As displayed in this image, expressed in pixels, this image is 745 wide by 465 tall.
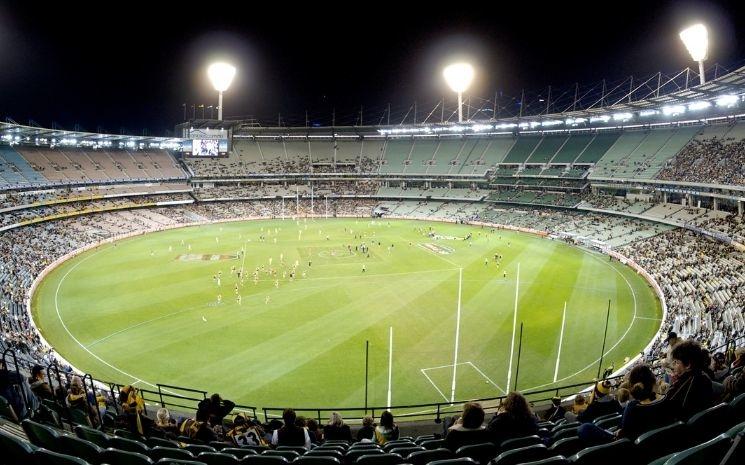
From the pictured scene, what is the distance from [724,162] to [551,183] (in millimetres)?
30403

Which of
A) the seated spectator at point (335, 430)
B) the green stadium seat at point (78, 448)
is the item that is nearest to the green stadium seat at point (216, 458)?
the green stadium seat at point (78, 448)

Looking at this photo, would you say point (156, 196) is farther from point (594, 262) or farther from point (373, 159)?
point (594, 262)

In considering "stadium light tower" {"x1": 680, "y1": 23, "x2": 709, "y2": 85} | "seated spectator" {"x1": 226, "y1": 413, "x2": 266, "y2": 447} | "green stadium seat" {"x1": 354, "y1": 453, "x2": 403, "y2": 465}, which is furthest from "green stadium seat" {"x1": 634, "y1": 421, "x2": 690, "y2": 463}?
"stadium light tower" {"x1": 680, "y1": 23, "x2": 709, "y2": 85}

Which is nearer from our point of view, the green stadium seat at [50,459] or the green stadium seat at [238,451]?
the green stadium seat at [50,459]

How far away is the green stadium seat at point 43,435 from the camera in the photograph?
5.45 metres

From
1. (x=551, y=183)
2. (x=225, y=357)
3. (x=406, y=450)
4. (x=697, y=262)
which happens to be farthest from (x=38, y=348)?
(x=551, y=183)

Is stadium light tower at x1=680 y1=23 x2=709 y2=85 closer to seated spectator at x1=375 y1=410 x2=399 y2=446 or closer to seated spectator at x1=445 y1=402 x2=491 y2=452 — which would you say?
seated spectator at x1=375 y1=410 x2=399 y2=446

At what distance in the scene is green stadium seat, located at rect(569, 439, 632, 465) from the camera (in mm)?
4695

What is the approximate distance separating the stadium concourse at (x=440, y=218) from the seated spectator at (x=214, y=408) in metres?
0.05

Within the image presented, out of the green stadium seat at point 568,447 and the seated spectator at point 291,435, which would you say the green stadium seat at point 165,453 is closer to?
the seated spectator at point 291,435

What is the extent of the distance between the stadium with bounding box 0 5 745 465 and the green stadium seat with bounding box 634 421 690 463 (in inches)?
1.1

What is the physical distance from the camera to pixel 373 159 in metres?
112

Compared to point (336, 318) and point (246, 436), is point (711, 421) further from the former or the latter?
point (336, 318)

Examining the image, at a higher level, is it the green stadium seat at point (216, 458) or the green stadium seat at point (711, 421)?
the green stadium seat at point (711, 421)
